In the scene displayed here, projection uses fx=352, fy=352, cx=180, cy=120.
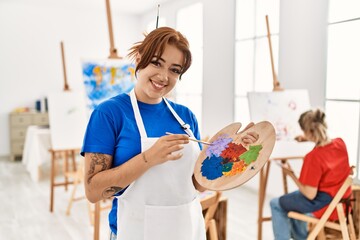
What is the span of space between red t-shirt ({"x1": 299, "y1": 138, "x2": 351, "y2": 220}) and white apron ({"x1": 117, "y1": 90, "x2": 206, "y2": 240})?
1.32 metres

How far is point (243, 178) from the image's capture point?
44.4 inches

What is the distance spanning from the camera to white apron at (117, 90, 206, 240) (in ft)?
3.85

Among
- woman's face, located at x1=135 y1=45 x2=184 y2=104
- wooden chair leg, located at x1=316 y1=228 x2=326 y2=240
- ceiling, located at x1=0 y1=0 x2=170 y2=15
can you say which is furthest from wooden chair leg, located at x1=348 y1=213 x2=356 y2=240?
Result: ceiling, located at x1=0 y1=0 x2=170 y2=15

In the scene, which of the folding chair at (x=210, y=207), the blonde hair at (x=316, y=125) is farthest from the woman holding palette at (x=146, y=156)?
the blonde hair at (x=316, y=125)

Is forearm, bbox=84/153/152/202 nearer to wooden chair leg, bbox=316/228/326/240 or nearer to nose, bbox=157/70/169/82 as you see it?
nose, bbox=157/70/169/82

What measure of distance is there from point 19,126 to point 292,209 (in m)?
5.43

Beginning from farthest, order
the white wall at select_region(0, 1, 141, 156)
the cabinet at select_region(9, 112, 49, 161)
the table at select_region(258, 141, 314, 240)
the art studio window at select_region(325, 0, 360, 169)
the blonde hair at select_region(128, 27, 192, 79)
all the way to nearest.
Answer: the white wall at select_region(0, 1, 141, 156) → the cabinet at select_region(9, 112, 49, 161) → the art studio window at select_region(325, 0, 360, 169) → the table at select_region(258, 141, 314, 240) → the blonde hair at select_region(128, 27, 192, 79)

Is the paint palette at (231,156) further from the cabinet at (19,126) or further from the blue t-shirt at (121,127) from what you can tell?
the cabinet at (19,126)

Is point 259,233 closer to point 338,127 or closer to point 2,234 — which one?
point 338,127

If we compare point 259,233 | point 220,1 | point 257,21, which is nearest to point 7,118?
point 220,1

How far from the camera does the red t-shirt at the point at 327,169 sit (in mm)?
2273

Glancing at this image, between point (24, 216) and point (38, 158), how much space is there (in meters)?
1.58

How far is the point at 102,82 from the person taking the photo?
363cm

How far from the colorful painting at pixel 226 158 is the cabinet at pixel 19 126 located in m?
5.86
